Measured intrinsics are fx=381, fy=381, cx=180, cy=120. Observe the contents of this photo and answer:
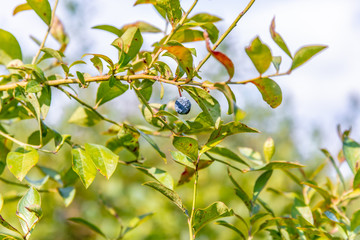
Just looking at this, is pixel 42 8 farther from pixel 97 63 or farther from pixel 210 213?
pixel 210 213

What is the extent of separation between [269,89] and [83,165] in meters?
0.25

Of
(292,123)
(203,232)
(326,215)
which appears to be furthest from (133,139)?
(292,123)

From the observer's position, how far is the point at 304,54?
0.42m

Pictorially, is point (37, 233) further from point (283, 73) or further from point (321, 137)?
point (321, 137)

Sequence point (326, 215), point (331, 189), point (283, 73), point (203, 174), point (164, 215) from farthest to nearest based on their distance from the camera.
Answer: point (203, 174) < point (164, 215) < point (331, 189) < point (326, 215) < point (283, 73)

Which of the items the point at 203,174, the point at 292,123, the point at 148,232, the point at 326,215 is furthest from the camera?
the point at 292,123

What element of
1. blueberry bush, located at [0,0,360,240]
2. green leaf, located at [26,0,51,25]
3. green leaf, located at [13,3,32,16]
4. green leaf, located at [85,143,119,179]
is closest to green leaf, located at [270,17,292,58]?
blueberry bush, located at [0,0,360,240]

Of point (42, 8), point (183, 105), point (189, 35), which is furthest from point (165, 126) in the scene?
point (42, 8)

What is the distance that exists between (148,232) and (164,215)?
0.16m

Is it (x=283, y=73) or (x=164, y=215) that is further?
(x=164, y=215)

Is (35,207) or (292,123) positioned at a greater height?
(35,207)

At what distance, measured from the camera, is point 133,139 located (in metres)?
0.57

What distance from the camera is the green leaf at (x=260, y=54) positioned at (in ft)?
1.32

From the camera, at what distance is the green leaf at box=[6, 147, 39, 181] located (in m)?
0.48
